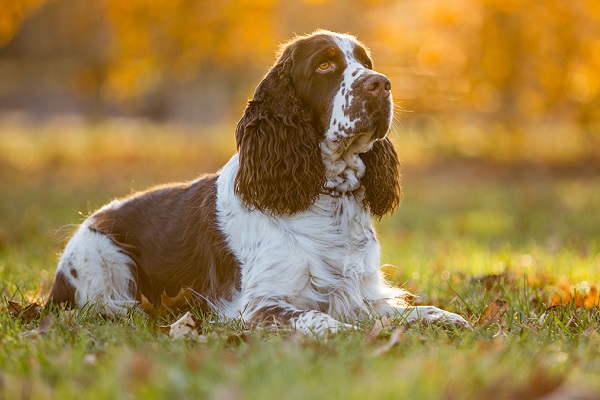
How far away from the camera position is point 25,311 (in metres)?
4.15

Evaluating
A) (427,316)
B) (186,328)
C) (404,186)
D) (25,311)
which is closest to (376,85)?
(427,316)

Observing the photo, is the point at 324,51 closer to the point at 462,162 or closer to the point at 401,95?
the point at 462,162

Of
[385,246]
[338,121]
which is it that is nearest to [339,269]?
[338,121]

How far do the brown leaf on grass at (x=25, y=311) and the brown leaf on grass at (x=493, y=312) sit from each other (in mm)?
2301

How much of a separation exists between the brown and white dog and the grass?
16.6 inches

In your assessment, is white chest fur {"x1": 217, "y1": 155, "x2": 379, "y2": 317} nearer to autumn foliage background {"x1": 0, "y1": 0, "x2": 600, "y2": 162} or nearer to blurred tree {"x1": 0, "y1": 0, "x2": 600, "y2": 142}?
blurred tree {"x1": 0, "y1": 0, "x2": 600, "y2": 142}

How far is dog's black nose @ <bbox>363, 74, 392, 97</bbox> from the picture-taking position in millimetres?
4152

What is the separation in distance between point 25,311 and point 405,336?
80.0 inches

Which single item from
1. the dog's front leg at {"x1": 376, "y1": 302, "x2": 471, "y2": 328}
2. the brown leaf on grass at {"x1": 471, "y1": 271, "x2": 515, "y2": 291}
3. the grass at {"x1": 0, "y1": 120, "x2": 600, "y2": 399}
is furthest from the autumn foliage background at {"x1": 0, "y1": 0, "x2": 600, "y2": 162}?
the dog's front leg at {"x1": 376, "y1": 302, "x2": 471, "y2": 328}

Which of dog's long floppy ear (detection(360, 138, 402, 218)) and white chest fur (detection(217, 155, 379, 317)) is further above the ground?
dog's long floppy ear (detection(360, 138, 402, 218))

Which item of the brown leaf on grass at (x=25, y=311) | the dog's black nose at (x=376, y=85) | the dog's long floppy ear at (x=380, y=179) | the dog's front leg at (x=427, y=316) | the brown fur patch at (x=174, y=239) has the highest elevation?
the dog's black nose at (x=376, y=85)

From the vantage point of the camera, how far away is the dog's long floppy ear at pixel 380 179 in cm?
446

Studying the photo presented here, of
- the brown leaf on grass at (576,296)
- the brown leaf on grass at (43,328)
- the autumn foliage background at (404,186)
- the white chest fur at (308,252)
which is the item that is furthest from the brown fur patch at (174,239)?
the brown leaf on grass at (576,296)

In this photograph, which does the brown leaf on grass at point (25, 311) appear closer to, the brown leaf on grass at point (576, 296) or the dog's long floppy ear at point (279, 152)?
the dog's long floppy ear at point (279, 152)
